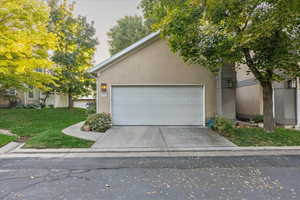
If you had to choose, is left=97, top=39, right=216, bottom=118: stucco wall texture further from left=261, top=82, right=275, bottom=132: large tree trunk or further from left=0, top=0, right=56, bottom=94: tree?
left=0, top=0, right=56, bottom=94: tree

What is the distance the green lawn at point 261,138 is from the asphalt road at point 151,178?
1257 mm

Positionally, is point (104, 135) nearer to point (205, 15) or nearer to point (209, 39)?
point (209, 39)

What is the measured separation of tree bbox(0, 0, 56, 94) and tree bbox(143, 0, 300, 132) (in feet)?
20.7

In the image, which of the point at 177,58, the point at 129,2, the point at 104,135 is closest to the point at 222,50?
the point at 177,58

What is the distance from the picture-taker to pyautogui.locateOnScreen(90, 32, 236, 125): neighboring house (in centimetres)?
936

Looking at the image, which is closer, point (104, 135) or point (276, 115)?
point (104, 135)

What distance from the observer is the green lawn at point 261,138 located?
20.3ft

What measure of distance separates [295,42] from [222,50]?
256 centimetres

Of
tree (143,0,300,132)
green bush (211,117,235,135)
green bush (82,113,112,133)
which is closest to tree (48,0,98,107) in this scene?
green bush (82,113,112,133)

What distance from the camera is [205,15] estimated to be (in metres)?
6.53

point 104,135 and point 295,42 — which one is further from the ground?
point 295,42

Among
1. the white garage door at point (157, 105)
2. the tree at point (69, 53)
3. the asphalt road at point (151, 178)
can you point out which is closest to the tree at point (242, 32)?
→ the white garage door at point (157, 105)

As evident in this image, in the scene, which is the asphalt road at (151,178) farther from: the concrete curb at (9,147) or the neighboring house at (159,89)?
the neighboring house at (159,89)

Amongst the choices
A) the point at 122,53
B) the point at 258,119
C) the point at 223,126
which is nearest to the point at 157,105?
the point at 122,53
